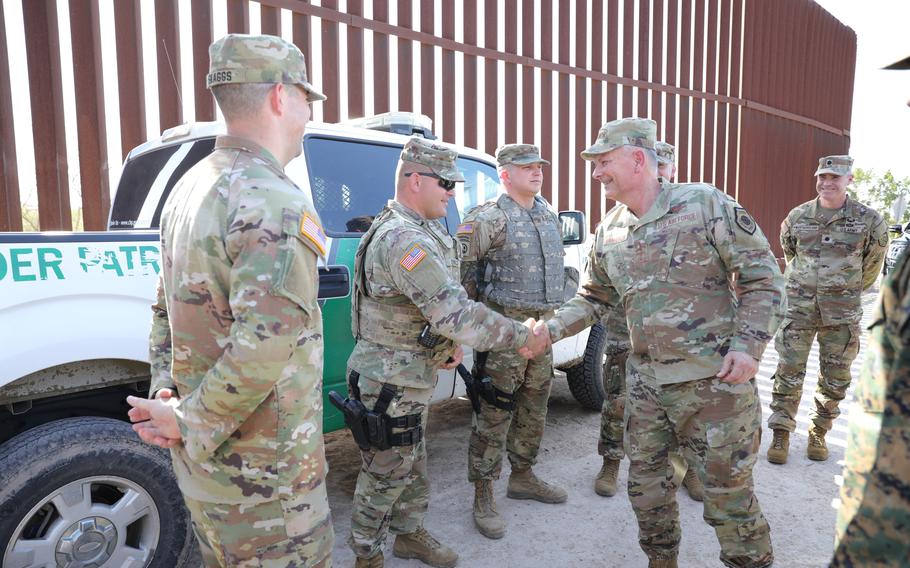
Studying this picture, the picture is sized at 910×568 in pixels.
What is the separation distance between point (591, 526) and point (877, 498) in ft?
8.02

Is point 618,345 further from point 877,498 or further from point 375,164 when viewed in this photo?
point 877,498

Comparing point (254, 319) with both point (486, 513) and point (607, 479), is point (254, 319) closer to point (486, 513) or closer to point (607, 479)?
point (486, 513)

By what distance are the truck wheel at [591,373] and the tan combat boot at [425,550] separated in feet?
7.12

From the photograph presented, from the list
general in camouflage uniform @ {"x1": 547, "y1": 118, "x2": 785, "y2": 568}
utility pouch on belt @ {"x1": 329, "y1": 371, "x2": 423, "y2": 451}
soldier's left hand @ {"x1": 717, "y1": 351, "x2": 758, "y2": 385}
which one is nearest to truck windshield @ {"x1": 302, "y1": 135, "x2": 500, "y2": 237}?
utility pouch on belt @ {"x1": 329, "y1": 371, "x2": 423, "y2": 451}

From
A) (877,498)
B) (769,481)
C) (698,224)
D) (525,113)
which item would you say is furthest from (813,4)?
(877,498)

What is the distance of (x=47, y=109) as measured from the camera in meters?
4.41

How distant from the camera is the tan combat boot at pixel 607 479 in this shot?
3.51m

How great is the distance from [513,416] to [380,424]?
121 centimetres

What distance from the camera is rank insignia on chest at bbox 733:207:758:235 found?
2297mm

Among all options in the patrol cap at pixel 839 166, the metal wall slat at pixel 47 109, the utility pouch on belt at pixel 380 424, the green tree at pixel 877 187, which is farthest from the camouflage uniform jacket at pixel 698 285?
the green tree at pixel 877 187

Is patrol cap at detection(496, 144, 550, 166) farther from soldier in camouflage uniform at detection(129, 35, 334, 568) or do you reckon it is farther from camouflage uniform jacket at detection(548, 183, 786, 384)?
soldier in camouflage uniform at detection(129, 35, 334, 568)

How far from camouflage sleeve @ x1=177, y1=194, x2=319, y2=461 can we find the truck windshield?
1.57 metres

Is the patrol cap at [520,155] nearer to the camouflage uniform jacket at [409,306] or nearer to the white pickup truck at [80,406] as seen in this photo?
the camouflage uniform jacket at [409,306]

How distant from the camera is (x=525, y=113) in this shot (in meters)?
7.43
